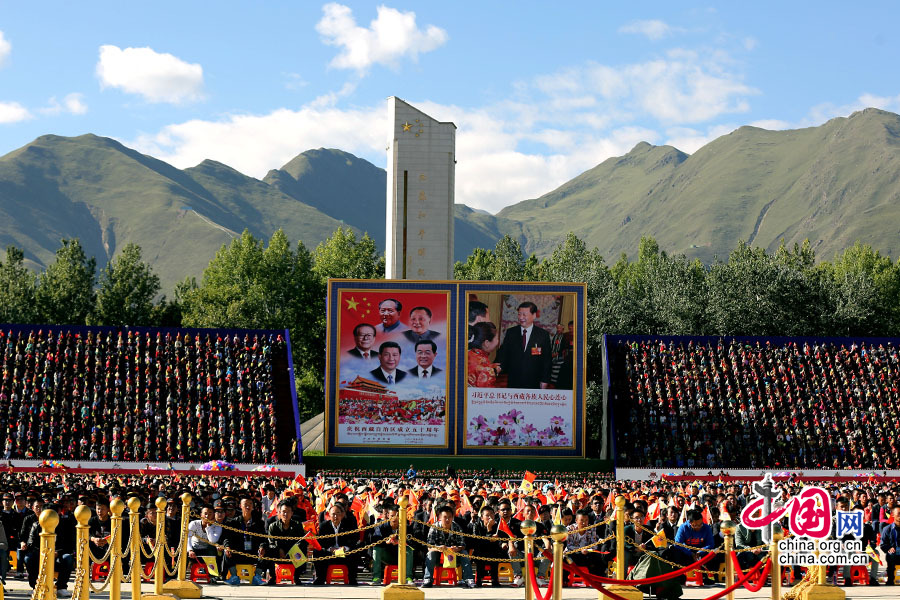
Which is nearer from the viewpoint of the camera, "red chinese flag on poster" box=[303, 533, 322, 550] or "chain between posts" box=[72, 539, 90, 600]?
"chain between posts" box=[72, 539, 90, 600]

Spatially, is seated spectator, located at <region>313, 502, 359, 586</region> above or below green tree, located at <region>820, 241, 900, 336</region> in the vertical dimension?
below

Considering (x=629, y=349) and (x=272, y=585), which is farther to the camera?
(x=629, y=349)

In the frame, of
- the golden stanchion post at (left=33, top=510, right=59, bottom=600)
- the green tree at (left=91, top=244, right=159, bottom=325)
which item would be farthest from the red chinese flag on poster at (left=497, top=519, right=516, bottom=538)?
the green tree at (left=91, top=244, right=159, bottom=325)

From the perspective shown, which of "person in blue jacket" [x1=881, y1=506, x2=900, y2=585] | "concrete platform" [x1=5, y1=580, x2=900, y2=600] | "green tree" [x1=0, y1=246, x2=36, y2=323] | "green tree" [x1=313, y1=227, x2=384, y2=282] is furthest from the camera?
"green tree" [x1=313, y1=227, x2=384, y2=282]

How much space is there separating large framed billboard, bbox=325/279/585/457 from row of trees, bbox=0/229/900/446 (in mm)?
14448

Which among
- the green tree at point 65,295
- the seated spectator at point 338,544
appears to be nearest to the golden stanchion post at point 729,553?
the seated spectator at point 338,544

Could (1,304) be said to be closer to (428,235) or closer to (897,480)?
(428,235)

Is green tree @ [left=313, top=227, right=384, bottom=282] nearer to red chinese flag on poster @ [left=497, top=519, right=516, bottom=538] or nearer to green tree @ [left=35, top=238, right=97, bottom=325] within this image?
green tree @ [left=35, top=238, right=97, bottom=325]

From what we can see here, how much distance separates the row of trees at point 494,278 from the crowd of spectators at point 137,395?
20.8 metres

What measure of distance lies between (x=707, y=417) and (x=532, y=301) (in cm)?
806

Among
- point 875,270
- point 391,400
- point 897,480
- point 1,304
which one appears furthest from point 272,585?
point 875,270

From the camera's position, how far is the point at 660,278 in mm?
67500

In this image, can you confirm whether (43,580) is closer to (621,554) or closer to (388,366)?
(621,554)

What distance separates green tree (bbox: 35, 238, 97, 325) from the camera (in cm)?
6550
